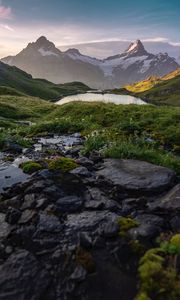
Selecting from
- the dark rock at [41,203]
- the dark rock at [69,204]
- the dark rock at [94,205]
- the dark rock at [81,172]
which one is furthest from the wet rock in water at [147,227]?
the dark rock at [81,172]

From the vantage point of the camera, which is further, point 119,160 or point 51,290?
point 119,160

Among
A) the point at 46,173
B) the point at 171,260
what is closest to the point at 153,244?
the point at 171,260

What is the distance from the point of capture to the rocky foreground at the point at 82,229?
A: 8469mm

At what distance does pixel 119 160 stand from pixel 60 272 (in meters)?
7.73

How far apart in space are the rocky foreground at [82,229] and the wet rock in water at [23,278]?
0.07ft

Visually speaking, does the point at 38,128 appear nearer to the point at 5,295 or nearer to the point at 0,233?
the point at 0,233

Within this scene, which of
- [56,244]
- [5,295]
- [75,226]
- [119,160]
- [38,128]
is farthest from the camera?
[38,128]

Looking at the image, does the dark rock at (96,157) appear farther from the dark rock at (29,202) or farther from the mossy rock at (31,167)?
the dark rock at (29,202)

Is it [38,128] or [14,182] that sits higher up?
[14,182]

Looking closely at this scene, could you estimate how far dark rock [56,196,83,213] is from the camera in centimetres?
1134

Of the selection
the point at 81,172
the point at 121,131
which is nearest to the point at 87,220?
the point at 81,172

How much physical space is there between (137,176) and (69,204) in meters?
3.19

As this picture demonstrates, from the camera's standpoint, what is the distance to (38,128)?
3058 centimetres

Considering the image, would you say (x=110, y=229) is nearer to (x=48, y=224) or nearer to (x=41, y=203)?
(x=48, y=224)
